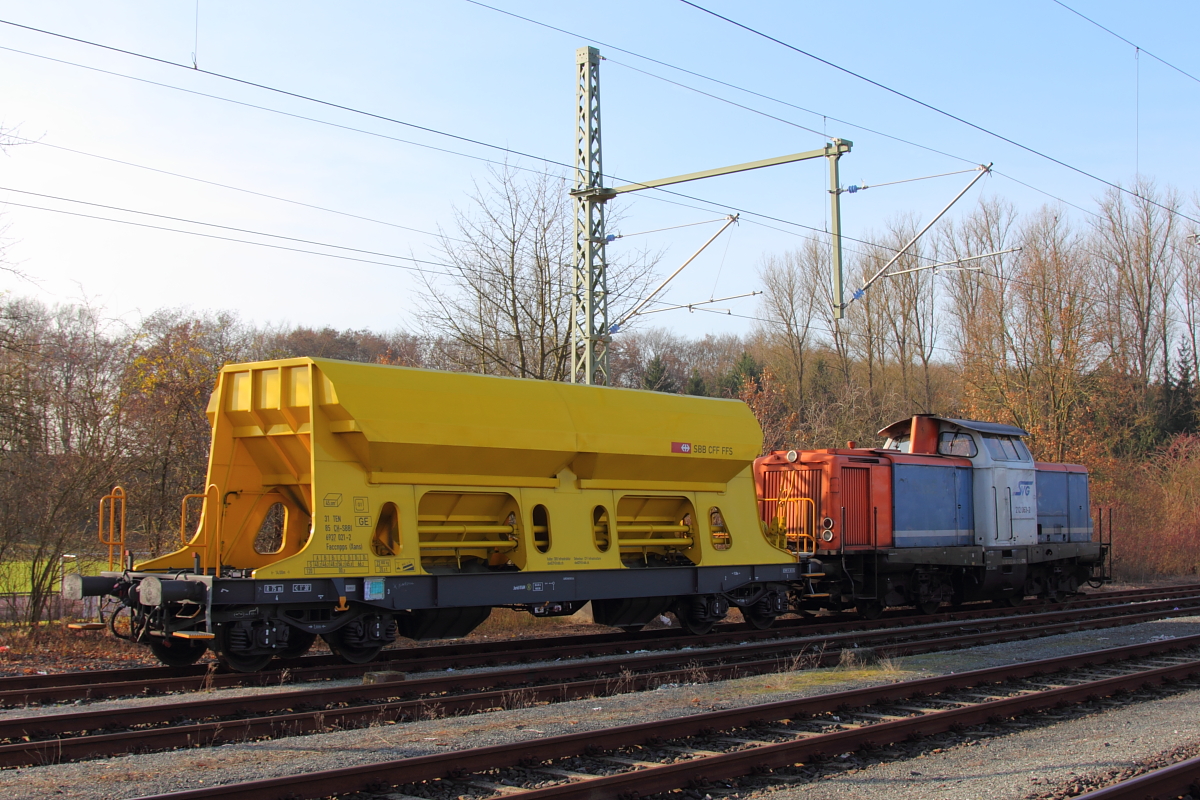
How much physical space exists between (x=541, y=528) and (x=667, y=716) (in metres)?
4.50

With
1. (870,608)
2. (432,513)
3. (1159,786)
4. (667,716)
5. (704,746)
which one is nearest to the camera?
(1159,786)

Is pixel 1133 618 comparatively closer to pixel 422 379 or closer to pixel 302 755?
pixel 422 379

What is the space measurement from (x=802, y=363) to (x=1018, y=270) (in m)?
14.0

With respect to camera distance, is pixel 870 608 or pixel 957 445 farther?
pixel 957 445

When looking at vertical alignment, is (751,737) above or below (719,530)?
below

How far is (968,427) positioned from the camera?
1858 cm

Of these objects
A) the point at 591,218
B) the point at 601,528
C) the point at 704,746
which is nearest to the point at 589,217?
the point at 591,218

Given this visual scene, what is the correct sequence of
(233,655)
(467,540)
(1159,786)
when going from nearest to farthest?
(1159,786) → (233,655) → (467,540)

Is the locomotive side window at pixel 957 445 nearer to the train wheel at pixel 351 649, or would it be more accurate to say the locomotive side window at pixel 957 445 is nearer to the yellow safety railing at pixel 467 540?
the yellow safety railing at pixel 467 540

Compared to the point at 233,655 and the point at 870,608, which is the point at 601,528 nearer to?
the point at 233,655

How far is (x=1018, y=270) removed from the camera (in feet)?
130

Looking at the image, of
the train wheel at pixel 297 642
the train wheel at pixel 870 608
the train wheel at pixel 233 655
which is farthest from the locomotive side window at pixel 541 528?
the train wheel at pixel 870 608

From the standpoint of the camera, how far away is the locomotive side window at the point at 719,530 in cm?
1433

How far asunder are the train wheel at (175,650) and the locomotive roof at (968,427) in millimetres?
13256
